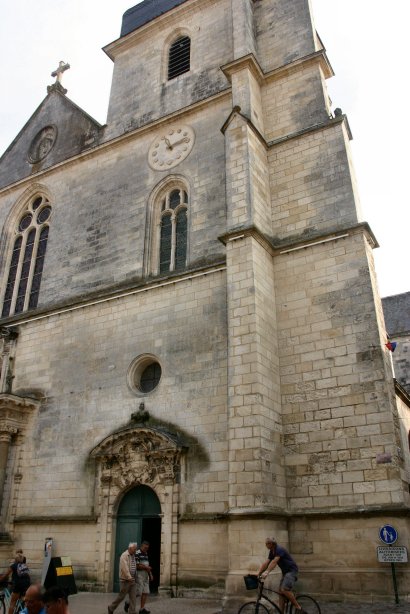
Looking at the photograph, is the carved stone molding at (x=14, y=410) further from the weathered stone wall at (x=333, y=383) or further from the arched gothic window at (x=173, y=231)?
the weathered stone wall at (x=333, y=383)

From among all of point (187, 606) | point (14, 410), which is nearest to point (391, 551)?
point (187, 606)

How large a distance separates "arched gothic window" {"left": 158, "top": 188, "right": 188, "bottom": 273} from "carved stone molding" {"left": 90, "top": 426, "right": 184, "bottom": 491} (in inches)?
169

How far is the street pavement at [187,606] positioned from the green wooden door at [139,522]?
3.53ft

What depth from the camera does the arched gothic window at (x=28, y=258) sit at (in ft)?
52.6

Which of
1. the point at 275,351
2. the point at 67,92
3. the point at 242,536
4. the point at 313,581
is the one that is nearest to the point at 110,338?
the point at 275,351

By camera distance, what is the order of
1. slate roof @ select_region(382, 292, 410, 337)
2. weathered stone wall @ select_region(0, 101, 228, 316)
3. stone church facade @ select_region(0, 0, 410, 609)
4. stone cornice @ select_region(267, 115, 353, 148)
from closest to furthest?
stone church facade @ select_region(0, 0, 410, 609), stone cornice @ select_region(267, 115, 353, 148), weathered stone wall @ select_region(0, 101, 228, 316), slate roof @ select_region(382, 292, 410, 337)

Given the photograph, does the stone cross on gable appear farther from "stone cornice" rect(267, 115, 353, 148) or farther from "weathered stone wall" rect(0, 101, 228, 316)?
"stone cornice" rect(267, 115, 353, 148)

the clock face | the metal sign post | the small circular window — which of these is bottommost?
the metal sign post

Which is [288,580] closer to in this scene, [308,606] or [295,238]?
[308,606]

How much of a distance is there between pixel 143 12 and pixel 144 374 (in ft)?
45.9

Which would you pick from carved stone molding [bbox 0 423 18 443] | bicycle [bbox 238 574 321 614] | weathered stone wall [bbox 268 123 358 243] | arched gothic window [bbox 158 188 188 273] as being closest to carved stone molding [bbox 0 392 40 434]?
carved stone molding [bbox 0 423 18 443]

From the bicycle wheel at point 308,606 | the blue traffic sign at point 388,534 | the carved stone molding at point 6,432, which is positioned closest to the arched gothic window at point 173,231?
the carved stone molding at point 6,432

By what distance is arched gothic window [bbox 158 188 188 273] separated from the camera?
1350cm

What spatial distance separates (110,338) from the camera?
42.4 ft
